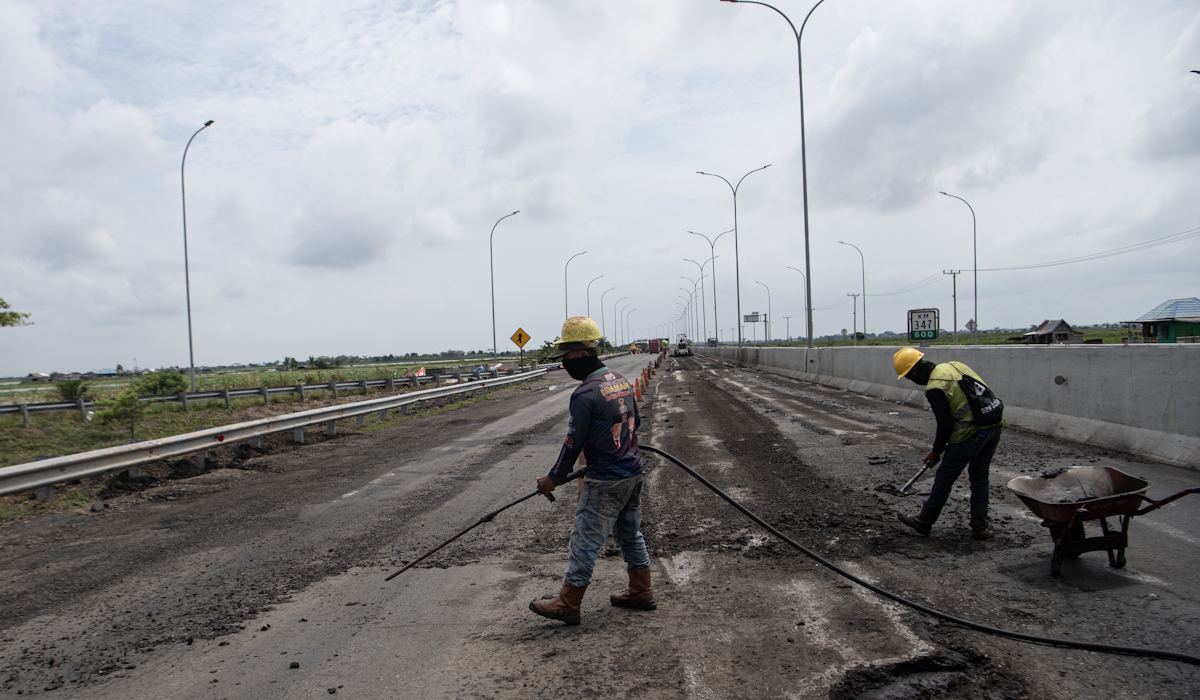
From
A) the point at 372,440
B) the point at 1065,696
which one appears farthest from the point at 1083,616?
the point at 372,440

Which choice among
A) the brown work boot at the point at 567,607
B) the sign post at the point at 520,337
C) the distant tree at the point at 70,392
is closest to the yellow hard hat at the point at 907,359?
the brown work boot at the point at 567,607

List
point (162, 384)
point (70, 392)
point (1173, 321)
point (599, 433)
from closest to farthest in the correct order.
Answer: point (599, 433), point (70, 392), point (162, 384), point (1173, 321)

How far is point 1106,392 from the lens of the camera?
931 centimetres

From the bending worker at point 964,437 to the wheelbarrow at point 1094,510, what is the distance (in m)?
0.42

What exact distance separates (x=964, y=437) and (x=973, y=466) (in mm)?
257

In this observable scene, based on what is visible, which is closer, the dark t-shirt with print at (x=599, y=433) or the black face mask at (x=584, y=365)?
the dark t-shirt with print at (x=599, y=433)

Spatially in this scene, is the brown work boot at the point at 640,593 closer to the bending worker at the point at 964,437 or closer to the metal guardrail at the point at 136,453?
the bending worker at the point at 964,437

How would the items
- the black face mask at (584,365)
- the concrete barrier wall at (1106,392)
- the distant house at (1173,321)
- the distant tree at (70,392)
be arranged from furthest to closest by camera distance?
1. the distant house at (1173,321)
2. the distant tree at (70,392)
3. the concrete barrier wall at (1106,392)
4. the black face mask at (584,365)

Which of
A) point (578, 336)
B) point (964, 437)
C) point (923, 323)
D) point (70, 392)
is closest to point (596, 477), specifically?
point (578, 336)

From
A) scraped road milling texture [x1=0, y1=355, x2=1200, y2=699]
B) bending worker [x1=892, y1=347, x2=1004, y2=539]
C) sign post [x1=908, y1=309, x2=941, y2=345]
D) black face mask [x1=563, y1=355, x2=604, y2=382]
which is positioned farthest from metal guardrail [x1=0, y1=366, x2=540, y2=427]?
sign post [x1=908, y1=309, x2=941, y2=345]

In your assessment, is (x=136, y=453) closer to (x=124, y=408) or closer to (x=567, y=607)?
(x=124, y=408)

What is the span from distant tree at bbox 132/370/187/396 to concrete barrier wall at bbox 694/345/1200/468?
2763cm

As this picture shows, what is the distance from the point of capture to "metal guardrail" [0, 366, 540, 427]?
18.8m

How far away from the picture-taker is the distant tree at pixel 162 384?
2728 centimetres
